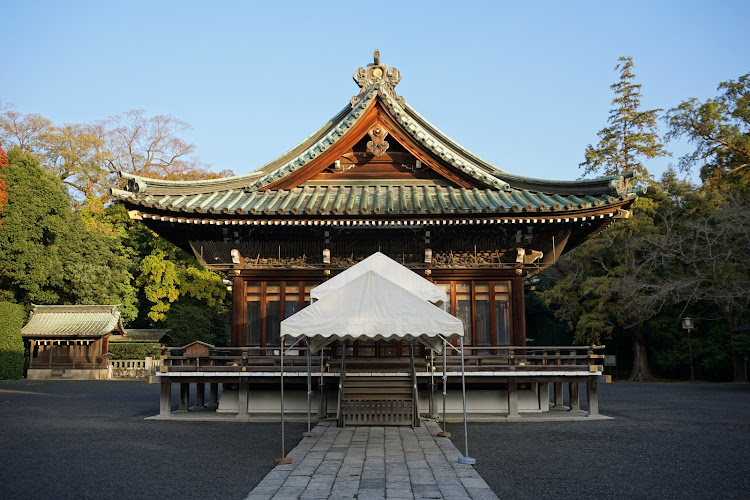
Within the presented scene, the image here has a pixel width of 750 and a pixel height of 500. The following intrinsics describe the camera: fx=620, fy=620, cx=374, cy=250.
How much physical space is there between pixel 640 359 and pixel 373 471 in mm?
31380

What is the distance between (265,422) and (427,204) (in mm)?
6506

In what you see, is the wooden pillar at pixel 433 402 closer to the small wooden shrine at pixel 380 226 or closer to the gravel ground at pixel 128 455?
the small wooden shrine at pixel 380 226

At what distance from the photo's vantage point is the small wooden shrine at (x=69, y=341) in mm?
37000

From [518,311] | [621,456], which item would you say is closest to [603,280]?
[518,311]

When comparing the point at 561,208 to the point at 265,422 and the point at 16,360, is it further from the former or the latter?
the point at 16,360

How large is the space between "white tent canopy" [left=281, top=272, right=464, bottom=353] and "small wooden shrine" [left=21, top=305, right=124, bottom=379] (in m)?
31.2

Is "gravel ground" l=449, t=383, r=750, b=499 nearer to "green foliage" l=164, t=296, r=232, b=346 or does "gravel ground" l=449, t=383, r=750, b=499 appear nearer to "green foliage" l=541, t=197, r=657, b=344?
"green foliage" l=541, t=197, r=657, b=344

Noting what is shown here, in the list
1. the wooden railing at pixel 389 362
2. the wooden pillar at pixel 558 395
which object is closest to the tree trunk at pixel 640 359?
the wooden pillar at pixel 558 395

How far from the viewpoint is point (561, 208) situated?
1459 cm

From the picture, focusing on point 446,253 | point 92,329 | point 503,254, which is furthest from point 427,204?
point 92,329

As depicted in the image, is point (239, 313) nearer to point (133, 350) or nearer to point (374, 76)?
point (374, 76)

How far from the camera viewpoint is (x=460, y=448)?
10625mm

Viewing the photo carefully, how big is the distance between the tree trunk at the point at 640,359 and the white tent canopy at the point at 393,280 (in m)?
26.5

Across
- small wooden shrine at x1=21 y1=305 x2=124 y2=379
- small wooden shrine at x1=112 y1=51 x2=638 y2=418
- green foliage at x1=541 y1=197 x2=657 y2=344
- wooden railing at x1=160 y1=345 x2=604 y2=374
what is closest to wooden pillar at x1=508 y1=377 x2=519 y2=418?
wooden railing at x1=160 y1=345 x2=604 y2=374
